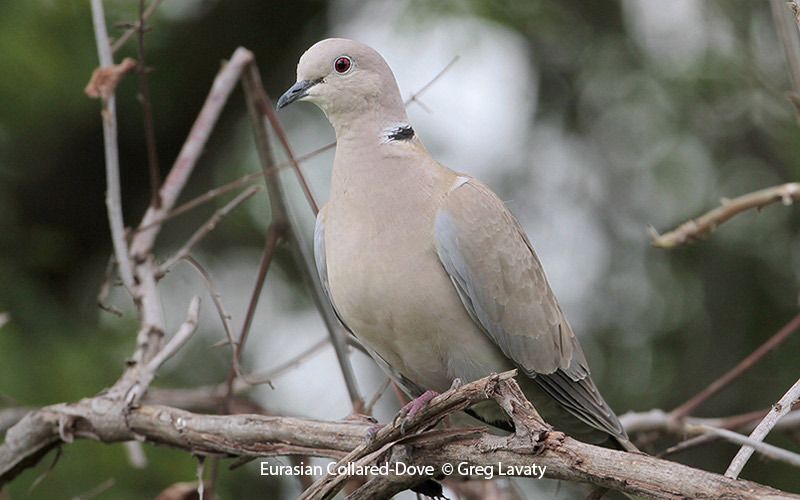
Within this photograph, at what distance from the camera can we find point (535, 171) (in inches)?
230

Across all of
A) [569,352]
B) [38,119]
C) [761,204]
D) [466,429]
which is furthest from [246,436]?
[38,119]

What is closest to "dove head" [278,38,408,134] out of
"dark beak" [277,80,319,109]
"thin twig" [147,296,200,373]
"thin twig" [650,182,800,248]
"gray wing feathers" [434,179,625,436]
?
"dark beak" [277,80,319,109]

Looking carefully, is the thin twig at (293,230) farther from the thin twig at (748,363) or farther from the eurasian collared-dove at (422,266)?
the thin twig at (748,363)

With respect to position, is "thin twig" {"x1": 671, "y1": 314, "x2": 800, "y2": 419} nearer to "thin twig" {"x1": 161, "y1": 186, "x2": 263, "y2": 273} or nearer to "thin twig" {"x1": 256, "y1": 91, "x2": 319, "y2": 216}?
"thin twig" {"x1": 256, "y1": 91, "x2": 319, "y2": 216}

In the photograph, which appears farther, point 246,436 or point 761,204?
point 761,204

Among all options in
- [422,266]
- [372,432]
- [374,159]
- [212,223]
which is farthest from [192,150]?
[372,432]

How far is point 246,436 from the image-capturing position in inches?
103

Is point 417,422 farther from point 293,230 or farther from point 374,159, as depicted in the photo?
point 293,230

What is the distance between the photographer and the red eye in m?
2.92

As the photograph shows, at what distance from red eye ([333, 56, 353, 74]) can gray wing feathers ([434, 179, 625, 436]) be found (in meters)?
0.46

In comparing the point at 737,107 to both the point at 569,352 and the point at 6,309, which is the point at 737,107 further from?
the point at 6,309

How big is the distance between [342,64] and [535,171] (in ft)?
10.0

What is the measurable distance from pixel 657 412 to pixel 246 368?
2.39 metres

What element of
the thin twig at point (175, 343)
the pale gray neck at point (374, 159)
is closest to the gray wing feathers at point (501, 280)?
the pale gray neck at point (374, 159)
